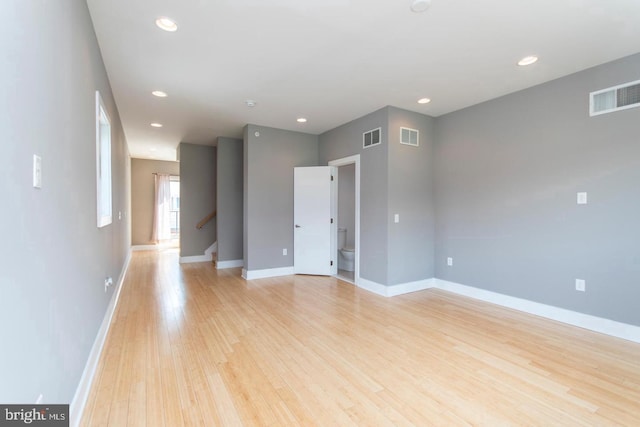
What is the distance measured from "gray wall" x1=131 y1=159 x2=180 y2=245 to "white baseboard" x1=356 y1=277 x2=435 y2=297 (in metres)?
6.94

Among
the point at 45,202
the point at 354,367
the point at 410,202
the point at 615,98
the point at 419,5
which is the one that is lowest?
the point at 354,367

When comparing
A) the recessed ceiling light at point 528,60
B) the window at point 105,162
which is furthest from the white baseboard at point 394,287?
the window at point 105,162

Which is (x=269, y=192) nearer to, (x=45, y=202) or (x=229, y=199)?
(x=229, y=199)

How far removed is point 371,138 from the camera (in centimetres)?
424

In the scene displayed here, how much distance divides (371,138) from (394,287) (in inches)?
87.8

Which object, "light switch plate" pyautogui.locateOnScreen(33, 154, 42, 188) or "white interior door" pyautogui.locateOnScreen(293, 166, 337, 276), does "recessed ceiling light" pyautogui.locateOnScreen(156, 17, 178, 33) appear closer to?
"light switch plate" pyautogui.locateOnScreen(33, 154, 42, 188)

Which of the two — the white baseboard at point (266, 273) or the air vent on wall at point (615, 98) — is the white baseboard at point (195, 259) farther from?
the air vent on wall at point (615, 98)

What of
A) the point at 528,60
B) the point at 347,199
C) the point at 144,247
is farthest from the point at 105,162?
the point at 144,247

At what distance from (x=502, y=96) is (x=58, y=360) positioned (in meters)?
4.81

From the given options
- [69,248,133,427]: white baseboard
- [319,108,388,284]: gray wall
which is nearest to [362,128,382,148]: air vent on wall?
[319,108,388,284]: gray wall

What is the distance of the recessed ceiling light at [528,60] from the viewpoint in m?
2.70

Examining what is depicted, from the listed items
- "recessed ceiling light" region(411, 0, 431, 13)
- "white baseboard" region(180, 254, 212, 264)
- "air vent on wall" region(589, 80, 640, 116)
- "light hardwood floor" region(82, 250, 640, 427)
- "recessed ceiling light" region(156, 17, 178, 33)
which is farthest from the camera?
"white baseboard" region(180, 254, 212, 264)

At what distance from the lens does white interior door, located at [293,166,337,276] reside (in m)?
5.09

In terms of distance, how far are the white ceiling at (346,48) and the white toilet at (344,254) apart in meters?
2.55
